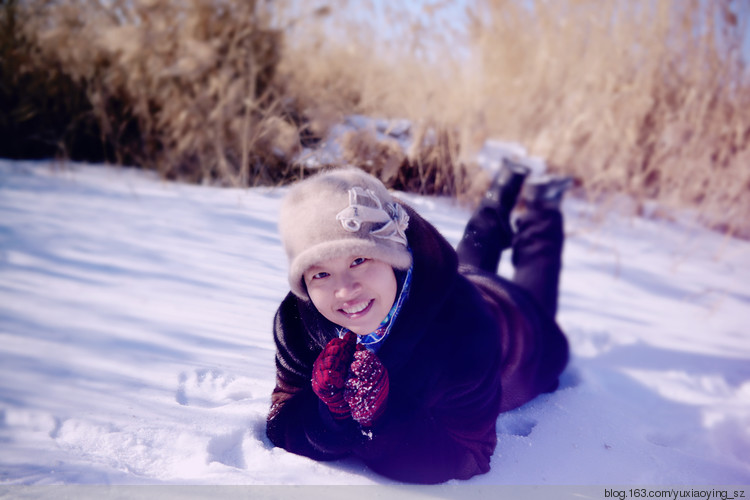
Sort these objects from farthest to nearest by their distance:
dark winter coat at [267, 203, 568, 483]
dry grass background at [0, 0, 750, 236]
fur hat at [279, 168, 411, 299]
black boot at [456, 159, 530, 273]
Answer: dry grass background at [0, 0, 750, 236] < black boot at [456, 159, 530, 273] < dark winter coat at [267, 203, 568, 483] < fur hat at [279, 168, 411, 299]

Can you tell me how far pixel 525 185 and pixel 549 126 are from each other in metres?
1.25

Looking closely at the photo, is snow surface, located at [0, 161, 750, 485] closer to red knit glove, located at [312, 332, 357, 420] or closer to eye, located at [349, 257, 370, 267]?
red knit glove, located at [312, 332, 357, 420]

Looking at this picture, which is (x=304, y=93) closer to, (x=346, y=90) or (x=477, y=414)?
(x=346, y=90)

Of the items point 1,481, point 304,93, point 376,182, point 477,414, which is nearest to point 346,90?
point 304,93

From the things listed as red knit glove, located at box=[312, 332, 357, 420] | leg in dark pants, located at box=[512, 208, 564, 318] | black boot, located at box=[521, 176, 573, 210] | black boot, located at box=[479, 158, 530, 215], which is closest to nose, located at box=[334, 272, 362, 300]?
red knit glove, located at box=[312, 332, 357, 420]

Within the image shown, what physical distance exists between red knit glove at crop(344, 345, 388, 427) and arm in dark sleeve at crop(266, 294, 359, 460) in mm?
80

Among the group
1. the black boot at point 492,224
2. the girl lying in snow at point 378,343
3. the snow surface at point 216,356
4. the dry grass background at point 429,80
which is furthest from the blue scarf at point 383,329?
the dry grass background at point 429,80

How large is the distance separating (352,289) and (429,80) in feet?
6.06

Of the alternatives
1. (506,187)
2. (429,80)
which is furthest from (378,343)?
(429,80)

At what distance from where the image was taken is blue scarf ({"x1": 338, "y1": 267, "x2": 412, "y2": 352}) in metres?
1.03

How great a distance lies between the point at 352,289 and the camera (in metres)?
0.92

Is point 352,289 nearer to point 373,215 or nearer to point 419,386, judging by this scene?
point 373,215

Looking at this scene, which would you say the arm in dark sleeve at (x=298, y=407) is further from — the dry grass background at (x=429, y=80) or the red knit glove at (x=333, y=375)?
the dry grass background at (x=429, y=80)

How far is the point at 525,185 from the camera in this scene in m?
2.08
